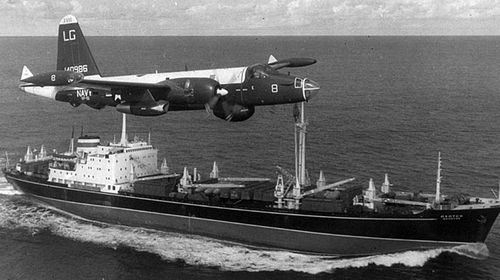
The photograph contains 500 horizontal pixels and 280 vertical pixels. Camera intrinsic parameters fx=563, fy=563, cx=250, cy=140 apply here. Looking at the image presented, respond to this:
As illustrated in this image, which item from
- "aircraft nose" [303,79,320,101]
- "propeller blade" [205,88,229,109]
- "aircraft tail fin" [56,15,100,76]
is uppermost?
"aircraft tail fin" [56,15,100,76]

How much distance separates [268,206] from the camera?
39719 mm

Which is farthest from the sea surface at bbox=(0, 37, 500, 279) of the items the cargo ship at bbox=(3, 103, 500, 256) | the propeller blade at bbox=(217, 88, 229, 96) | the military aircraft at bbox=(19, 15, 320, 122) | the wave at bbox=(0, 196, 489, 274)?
the propeller blade at bbox=(217, 88, 229, 96)

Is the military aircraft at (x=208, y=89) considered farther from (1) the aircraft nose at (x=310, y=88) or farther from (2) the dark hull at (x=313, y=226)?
(2) the dark hull at (x=313, y=226)

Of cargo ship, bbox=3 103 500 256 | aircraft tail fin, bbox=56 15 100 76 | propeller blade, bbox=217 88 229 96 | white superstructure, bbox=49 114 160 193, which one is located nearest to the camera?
propeller blade, bbox=217 88 229 96

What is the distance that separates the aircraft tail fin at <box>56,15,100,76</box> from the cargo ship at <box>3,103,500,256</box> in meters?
10.2

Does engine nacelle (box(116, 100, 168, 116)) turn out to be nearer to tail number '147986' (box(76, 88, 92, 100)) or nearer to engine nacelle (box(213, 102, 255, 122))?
engine nacelle (box(213, 102, 255, 122))

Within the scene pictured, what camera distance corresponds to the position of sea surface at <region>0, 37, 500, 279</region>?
35406 millimetres

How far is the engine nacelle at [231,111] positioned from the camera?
2852 centimetres

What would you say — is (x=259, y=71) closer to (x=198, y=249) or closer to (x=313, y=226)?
(x=313, y=226)

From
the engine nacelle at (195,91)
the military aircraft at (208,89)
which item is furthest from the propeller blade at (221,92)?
the engine nacelle at (195,91)

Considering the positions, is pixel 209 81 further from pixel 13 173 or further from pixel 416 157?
pixel 416 157

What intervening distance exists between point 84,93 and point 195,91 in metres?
8.57

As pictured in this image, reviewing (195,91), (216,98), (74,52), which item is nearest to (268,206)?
(216,98)

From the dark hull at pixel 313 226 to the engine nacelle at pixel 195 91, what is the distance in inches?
548
